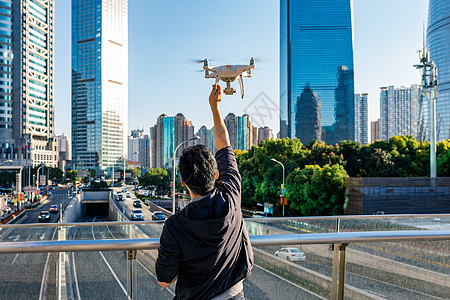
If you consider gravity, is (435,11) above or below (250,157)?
above

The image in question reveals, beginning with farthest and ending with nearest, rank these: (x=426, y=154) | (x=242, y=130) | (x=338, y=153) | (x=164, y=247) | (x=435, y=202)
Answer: (x=242, y=130) → (x=338, y=153) → (x=426, y=154) → (x=435, y=202) → (x=164, y=247)

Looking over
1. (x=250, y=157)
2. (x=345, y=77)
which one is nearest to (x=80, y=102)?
(x=345, y=77)

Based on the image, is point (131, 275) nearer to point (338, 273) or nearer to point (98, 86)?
point (338, 273)

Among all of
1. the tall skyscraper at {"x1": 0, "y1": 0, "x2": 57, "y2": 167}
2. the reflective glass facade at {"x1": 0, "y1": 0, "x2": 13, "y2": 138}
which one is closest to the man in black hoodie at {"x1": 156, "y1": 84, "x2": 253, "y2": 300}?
the tall skyscraper at {"x1": 0, "y1": 0, "x2": 57, "y2": 167}

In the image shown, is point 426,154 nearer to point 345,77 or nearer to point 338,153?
point 338,153

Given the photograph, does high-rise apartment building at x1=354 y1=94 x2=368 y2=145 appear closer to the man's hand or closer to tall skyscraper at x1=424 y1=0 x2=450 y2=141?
tall skyscraper at x1=424 y1=0 x2=450 y2=141

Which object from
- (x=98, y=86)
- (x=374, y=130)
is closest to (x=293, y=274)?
(x=374, y=130)
